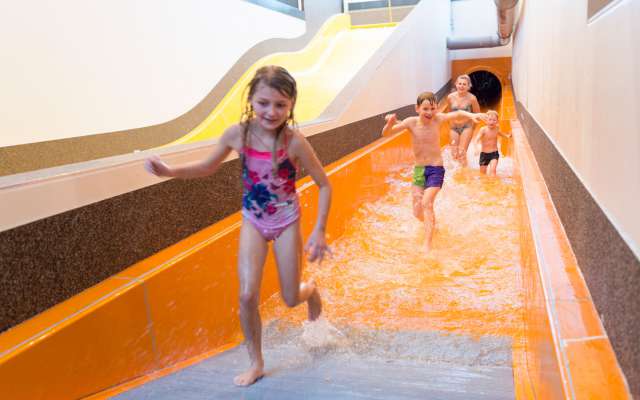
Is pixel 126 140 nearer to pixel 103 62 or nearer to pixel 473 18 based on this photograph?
pixel 103 62

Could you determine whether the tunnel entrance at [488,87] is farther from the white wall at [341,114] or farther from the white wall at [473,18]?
the white wall at [341,114]

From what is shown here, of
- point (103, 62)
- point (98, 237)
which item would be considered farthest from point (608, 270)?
point (103, 62)

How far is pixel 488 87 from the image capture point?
18688 mm

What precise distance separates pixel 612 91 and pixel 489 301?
207 cm

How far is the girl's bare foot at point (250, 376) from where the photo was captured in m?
2.23

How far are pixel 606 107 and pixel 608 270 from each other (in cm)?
56

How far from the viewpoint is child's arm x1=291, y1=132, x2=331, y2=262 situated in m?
2.17

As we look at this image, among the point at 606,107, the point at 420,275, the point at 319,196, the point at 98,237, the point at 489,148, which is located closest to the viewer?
the point at 606,107

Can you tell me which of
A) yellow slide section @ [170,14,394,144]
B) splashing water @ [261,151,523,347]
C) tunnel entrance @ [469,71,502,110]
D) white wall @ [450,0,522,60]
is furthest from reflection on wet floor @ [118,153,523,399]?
tunnel entrance @ [469,71,502,110]

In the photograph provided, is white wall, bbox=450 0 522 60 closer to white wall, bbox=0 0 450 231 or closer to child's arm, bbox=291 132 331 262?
white wall, bbox=0 0 450 231

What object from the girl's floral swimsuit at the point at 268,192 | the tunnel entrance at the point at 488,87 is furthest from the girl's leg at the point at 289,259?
the tunnel entrance at the point at 488,87

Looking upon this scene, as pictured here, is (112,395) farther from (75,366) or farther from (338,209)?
(338,209)

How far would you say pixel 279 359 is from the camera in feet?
8.53

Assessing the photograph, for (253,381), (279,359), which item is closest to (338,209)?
(279,359)
